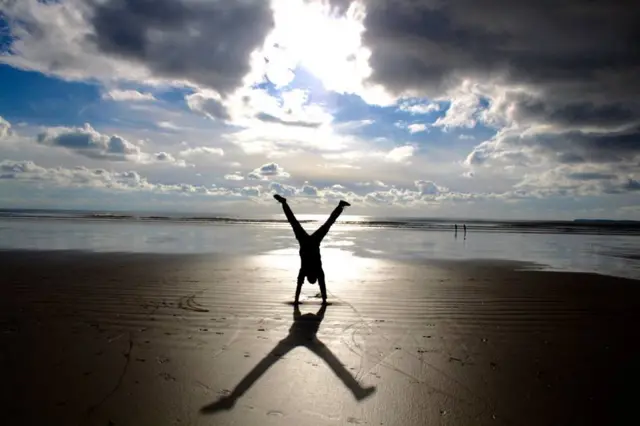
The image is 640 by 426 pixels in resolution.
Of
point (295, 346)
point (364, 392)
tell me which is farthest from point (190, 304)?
point (364, 392)

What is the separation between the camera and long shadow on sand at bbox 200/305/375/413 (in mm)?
4842

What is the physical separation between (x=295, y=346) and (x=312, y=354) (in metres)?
0.48

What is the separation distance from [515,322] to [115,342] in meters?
7.90

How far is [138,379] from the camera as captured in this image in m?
5.35

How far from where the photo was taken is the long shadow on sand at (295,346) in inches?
191

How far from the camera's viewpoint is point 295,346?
22.3ft

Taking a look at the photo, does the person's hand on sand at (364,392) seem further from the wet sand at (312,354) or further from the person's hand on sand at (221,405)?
the person's hand on sand at (221,405)

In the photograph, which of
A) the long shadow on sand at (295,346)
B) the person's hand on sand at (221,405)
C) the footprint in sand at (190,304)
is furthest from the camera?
the footprint in sand at (190,304)

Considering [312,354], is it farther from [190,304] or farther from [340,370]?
[190,304]

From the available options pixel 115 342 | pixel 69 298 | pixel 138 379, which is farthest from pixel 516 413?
pixel 69 298

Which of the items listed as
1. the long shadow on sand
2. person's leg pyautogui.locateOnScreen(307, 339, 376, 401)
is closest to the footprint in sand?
the long shadow on sand

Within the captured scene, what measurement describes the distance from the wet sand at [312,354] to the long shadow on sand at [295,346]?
0.03 m

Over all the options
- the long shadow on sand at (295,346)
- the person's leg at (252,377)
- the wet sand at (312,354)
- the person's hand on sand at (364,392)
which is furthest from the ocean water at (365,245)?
the person's hand on sand at (364,392)

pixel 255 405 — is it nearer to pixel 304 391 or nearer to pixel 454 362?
pixel 304 391
